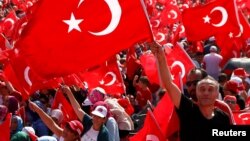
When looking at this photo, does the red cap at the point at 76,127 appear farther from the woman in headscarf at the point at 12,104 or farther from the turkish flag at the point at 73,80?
the turkish flag at the point at 73,80

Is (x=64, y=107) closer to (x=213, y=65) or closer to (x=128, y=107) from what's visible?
(x=128, y=107)

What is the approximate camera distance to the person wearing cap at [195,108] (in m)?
5.67

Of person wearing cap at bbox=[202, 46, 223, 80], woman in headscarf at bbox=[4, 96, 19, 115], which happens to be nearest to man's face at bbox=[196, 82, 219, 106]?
woman in headscarf at bbox=[4, 96, 19, 115]

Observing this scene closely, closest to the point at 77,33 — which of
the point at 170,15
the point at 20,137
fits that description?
the point at 20,137

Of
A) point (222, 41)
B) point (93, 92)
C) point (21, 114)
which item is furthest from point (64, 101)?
point (222, 41)

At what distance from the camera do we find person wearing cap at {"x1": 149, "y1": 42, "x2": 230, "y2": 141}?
567cm

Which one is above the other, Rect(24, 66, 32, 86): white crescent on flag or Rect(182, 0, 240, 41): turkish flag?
Rect(24, 66, 32, 86): white crescent on flag

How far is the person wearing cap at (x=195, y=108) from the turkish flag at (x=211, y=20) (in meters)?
6.13

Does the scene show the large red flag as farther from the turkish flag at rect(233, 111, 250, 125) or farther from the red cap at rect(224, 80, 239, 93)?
the red cap at rect(224, 80, 239, 93)

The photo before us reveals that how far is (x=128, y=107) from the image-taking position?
10.3 metres

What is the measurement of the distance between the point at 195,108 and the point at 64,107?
3959mm

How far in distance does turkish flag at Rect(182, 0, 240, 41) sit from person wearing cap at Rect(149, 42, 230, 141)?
6.13 m

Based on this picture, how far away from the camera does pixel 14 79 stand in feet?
32.6

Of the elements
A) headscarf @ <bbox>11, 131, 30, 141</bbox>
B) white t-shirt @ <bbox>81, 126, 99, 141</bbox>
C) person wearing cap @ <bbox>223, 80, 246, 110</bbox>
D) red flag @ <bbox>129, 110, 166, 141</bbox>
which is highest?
red flag @ <bbox>129, 110, 166, 141</bbox>
